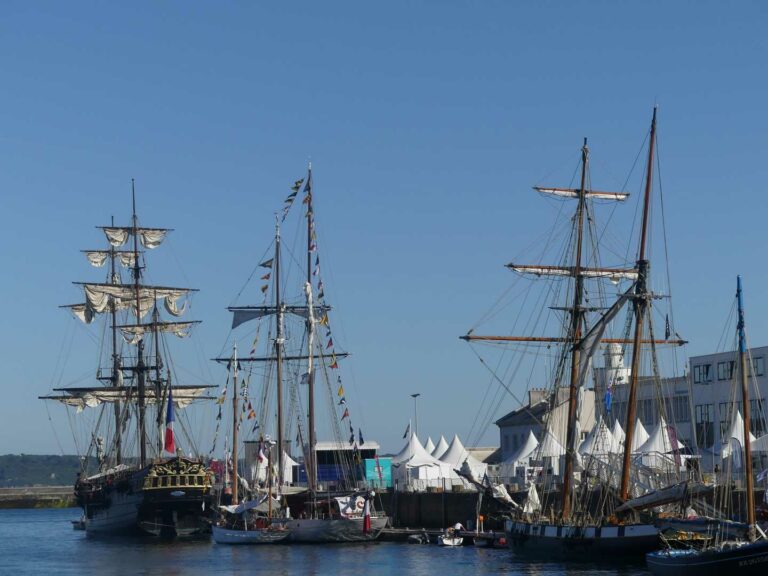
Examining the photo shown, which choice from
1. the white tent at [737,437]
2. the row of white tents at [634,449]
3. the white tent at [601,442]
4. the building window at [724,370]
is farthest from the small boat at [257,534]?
the building window at [724,370]

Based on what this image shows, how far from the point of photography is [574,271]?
76.4 metres

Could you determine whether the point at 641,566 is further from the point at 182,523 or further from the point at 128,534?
the point at 128,534

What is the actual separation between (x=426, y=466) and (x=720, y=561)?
171ft

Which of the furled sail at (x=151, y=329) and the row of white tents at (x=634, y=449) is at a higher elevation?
the furled sail at (x=151, y=329)

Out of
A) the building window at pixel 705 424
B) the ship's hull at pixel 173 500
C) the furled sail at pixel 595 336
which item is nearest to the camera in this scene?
the furled sail at pixel 595 336

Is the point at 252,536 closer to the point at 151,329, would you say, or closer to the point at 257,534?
the point at 257,534

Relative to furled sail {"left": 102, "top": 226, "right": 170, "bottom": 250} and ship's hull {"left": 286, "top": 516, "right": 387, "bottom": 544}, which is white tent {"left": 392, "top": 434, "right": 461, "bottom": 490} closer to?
ship's hull {"left": 286, "top": 516, "right": 387, "bottom": 544}

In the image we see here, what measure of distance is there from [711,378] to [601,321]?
35.2m

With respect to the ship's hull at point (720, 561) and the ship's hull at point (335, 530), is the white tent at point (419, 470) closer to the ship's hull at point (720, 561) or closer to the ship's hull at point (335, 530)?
the ship's hull at point (335, 530)

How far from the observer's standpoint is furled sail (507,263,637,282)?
76.5m

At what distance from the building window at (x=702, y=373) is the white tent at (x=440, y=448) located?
19.9m

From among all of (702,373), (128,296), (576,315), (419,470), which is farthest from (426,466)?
(128,296)

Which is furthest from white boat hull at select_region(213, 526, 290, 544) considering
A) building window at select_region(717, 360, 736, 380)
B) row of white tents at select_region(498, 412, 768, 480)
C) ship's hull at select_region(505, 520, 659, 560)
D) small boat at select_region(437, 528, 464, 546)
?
building window at select_region(717, 360, 736, 380)

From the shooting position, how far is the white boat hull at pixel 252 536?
84375mm
